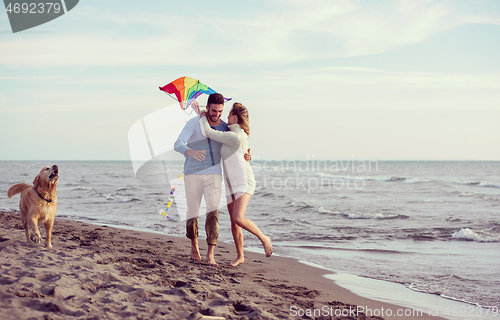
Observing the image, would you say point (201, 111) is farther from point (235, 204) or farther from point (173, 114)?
point (235, 204)

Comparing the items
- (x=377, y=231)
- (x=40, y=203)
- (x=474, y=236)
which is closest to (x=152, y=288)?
(x=40, y=203)

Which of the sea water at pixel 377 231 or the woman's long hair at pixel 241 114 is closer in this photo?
the woman's long hair at pixel 241 114

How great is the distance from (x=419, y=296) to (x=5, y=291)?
13.2 feet

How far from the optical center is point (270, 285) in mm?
4629

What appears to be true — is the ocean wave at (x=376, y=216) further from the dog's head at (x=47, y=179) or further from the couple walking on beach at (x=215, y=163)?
the dog's head at (x=47, y=179)

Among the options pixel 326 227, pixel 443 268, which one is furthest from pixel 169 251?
pixel 326 227

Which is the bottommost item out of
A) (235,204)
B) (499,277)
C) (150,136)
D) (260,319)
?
(499,277)

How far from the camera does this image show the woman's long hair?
17.5 feet

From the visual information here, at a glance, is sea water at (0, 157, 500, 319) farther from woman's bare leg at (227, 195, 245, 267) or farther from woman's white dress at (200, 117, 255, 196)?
woman's white dress at (200, 117, 255, 196)

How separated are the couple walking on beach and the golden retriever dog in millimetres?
1671

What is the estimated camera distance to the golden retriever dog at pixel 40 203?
5.45 m

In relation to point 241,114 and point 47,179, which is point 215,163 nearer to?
point 241,114

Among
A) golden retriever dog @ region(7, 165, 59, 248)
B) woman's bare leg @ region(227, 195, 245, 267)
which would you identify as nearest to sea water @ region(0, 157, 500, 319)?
woman's bare leg @ region(227, 195, 245, 267)

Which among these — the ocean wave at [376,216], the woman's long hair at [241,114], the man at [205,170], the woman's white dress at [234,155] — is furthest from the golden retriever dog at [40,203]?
the ocean wave at [376,216]
